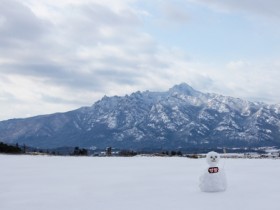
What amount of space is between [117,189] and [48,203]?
5.52 m

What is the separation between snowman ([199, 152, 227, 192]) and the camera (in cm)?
2120

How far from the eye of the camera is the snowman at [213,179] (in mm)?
21203

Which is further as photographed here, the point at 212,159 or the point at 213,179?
the point at 212,159

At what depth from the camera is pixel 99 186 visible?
2458 cm

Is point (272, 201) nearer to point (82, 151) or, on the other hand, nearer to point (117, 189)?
point (117, 189)

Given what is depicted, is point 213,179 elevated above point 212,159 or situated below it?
below


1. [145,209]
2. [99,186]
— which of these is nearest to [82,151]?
[99,186]

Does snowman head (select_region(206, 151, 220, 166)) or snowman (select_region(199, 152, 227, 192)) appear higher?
snowman head (select_region(206, 151, 220, 166))

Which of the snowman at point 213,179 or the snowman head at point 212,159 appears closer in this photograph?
the snowman at point 213,179

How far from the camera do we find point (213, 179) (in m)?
21.3

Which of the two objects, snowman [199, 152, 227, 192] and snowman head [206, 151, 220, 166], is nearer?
snowman [199, 152, 227, 192]

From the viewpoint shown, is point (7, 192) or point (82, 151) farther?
point (82, 151)

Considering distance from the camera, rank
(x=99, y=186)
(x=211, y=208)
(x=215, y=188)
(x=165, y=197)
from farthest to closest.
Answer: (x=99, y=186) → (x=215, y=188) → (x=165, y=197) → (x=211, y=208)

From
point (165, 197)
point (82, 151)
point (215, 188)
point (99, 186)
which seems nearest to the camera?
point (165, 197)
